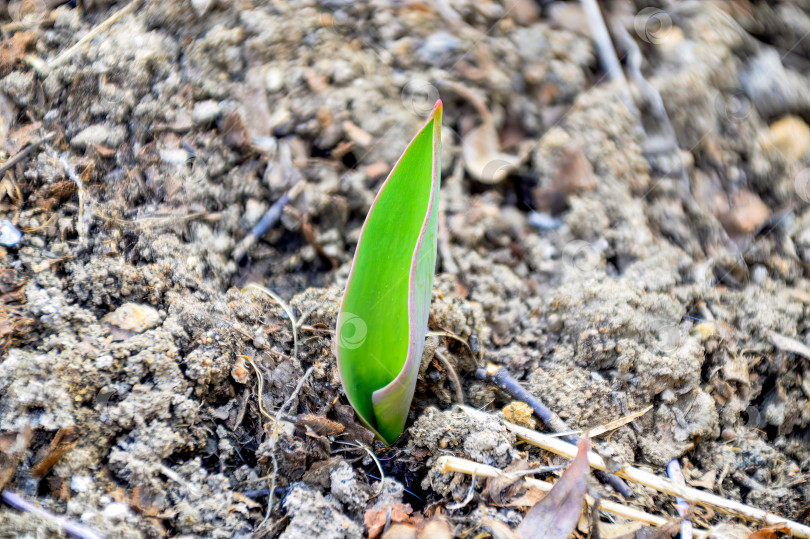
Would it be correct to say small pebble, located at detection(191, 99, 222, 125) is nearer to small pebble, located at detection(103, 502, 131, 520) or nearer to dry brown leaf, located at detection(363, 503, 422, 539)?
small pebble, located at detection(103, 502, 131, 520)

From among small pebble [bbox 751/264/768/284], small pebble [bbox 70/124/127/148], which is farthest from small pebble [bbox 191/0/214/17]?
small pebble [bbox 751/264/768/284]

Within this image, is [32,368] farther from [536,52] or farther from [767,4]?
[767,4]

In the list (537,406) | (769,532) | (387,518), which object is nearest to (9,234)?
(387,518)

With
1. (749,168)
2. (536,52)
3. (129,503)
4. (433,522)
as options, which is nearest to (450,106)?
(536,52)

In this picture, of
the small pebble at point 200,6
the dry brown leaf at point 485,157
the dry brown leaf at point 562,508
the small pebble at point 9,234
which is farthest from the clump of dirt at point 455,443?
the small pebble at point 200,6

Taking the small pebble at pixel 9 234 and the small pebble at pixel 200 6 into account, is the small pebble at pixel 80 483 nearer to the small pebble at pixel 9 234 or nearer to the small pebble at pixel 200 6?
the small pebble at pixel 9 234
